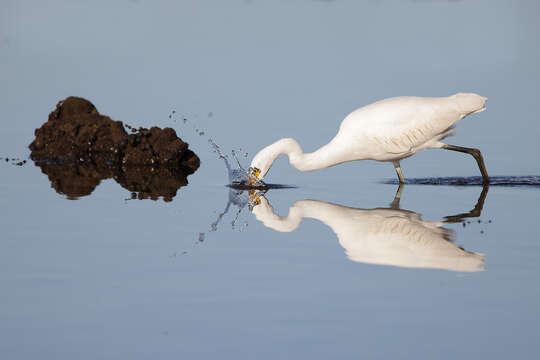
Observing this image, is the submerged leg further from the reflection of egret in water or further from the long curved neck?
the long curved neck

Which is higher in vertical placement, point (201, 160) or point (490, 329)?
point (201, 160)

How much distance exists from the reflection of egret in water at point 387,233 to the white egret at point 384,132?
137 cm

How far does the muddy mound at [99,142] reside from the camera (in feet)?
55.9

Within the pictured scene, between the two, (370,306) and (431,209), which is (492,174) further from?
(370,306)

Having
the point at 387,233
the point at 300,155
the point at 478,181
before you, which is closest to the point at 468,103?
the point at 478,181

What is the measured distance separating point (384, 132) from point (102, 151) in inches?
249

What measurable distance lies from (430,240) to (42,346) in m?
4.83

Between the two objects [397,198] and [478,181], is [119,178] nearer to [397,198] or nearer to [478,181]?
[397,198]

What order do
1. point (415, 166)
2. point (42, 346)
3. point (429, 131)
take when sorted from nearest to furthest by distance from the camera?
point (42, 346) → point (429, 131) → point (415, 166)

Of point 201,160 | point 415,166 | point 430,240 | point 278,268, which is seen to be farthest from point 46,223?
point 415,166

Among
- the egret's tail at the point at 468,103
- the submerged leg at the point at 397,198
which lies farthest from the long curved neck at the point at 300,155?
the egret's tail at the point at 468,103

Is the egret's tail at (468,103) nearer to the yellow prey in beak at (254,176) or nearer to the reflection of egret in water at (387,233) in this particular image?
the reflection of egret in water at (387,233)

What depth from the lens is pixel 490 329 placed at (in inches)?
255

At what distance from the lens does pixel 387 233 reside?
10039 mm
